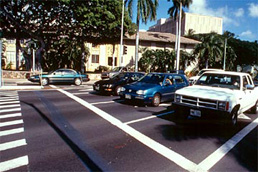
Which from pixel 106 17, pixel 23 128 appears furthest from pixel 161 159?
pixel 106 17

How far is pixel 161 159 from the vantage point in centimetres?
447

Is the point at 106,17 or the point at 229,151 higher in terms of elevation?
the point at 106,17

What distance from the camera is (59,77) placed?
1862cm

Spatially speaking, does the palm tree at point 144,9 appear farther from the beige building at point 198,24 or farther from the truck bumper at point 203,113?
the beige building at point 198,24

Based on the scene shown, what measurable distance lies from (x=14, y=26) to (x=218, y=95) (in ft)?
90.7

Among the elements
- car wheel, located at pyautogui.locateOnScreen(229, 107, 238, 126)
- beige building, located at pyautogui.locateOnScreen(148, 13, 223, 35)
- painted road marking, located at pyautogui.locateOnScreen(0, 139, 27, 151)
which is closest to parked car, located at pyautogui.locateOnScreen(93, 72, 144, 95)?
car wheel, located at pyautogui.locateOnScreen(229, 107, 238, 126)

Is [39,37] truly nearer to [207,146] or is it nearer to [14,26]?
[14,26]

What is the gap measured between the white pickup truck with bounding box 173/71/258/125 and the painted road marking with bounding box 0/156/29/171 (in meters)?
4.75

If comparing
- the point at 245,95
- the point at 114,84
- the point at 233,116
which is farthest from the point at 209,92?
the point at 114,84

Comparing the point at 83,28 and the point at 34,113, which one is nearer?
the point at 34,113

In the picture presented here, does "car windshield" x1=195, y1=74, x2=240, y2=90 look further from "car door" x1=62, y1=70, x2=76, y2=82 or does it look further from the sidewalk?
"car door" x1=62, y1=70, x2=76, y2=82

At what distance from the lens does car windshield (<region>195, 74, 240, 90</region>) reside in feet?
24.6

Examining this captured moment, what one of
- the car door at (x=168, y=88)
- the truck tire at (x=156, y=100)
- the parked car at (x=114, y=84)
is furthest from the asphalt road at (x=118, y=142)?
the parked car at (x=114, y=84)

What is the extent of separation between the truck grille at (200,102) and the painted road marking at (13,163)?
489 centimetres
